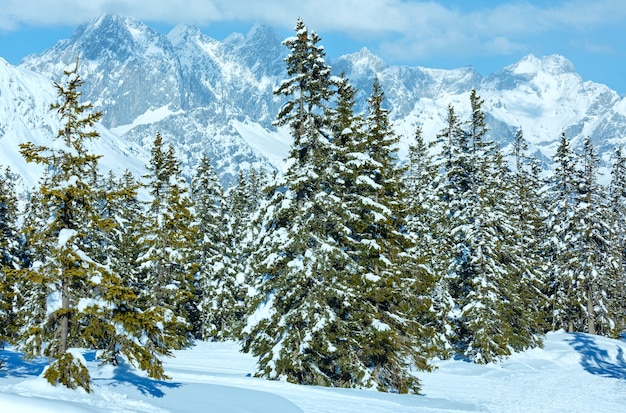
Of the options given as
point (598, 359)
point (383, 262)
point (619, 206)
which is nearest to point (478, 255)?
point (598, 359)

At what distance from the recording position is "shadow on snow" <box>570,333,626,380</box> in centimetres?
3453

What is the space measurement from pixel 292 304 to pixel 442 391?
10.3 meters

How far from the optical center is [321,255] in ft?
63.2

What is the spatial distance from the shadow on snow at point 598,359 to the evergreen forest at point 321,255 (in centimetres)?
332

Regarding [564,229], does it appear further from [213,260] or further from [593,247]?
[213,260]

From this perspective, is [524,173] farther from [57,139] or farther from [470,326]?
[57,139]

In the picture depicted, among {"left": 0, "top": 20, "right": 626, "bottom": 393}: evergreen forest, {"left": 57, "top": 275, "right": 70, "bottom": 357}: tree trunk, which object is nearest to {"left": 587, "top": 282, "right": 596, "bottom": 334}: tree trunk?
{"left": 0, "top": 20, "right": 626, "bottom": 393}: evergreen forest

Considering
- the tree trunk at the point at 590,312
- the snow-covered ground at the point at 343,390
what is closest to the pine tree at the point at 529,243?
the snow-covered ground at the point at 343,390

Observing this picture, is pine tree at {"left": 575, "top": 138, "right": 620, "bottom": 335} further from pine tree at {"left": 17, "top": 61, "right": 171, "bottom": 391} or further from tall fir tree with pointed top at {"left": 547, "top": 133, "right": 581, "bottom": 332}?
pine tree at {"left": 17, "top": 61, "right": 171, "bottom": 391}

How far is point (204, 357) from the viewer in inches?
1505

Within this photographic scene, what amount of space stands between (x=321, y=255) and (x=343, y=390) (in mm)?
4493

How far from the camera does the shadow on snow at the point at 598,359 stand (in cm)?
3453

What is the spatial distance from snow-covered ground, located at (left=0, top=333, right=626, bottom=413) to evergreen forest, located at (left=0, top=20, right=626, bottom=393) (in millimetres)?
865

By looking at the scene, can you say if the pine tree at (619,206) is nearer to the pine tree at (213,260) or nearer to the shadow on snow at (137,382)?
the pine tree at (213,260)
